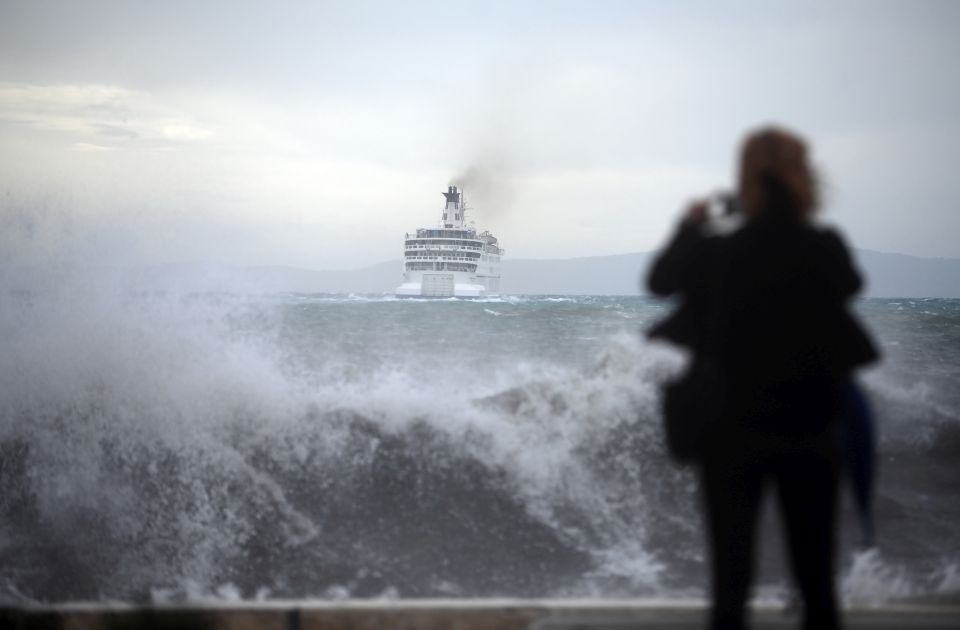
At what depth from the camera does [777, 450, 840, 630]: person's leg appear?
79.9 inches

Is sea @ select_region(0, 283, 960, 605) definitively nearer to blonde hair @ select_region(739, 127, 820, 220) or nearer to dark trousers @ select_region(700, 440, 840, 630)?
dark trousers @ select_region(700, 440, 840, 630)

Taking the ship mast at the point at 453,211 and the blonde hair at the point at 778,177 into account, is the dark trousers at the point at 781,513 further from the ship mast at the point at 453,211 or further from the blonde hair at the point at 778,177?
the ship mast at the point at 453,211

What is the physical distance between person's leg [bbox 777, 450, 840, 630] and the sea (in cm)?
290

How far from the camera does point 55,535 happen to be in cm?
759

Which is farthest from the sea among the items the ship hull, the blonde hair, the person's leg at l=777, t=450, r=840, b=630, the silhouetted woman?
the ship hull

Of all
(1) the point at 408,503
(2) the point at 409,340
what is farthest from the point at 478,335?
(1) the point at 408,503

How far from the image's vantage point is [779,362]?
2.04 metres

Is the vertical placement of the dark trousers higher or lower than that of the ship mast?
lower

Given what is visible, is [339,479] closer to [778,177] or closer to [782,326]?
[782,326]

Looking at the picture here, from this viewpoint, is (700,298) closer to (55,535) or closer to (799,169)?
(799,169)

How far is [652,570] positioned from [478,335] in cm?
1878

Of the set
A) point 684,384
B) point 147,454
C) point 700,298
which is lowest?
point 147,454

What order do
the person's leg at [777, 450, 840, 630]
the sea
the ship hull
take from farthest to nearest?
the ship hull
the sea
the person's leg at [777, 450, 840, 630]

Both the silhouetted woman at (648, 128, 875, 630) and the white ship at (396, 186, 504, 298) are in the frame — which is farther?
the white ship at (396, 186, 504, 298)
